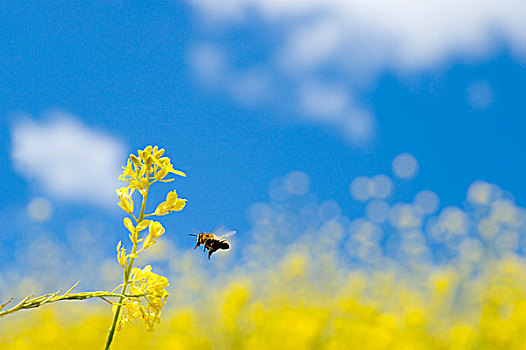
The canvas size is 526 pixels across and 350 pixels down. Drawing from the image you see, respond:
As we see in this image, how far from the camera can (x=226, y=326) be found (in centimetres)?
309

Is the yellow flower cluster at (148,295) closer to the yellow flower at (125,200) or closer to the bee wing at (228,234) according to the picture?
the yellow flower at (125,200)

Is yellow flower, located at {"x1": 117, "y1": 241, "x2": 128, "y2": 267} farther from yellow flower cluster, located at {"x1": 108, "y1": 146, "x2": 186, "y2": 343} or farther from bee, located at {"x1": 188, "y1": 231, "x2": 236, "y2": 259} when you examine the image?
bee, located at {"x1": 188, "y1": 231, "x2": 236, "y2": 259}

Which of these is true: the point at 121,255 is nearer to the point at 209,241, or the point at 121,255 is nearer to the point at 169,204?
the point at 169,204

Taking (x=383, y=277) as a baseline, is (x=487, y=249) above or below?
below

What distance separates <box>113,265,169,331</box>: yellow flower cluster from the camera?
0.45m

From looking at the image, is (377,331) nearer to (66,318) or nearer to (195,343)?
(195,343)

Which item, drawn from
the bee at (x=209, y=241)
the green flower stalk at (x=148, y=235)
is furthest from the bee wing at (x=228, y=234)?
the green flower stalk at (x=148, y=235)

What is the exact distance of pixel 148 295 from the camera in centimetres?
45

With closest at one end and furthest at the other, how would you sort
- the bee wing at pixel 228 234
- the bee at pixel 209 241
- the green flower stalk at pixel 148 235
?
1. the green flower stalk at pixel 148 235
2. the bee at pixel 209 241
3. the bee wing at pixel 228 234

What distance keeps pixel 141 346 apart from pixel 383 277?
1598 millimetres

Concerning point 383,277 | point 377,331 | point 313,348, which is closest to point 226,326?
point 313,348

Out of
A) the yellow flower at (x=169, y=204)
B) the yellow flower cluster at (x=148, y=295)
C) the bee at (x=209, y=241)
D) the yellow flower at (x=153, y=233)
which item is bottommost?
the yellow flower cluster at (x=148, y=295)

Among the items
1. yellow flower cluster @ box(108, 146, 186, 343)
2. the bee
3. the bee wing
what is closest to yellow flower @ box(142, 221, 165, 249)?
yellow flower cluster @ box(108, 146, 186, 343)

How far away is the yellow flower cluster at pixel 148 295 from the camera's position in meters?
0.45
